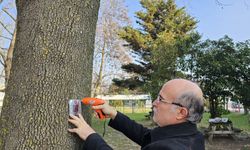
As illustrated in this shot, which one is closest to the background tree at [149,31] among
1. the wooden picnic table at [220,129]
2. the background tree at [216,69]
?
the background tree at [216,69]

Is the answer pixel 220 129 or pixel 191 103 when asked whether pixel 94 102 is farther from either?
pixel 220 129

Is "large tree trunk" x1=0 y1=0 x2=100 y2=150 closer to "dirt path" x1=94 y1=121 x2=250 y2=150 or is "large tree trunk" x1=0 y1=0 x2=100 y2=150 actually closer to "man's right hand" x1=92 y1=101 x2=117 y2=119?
"man's right hand" x1=92 y1=101 x2=117 y2=119

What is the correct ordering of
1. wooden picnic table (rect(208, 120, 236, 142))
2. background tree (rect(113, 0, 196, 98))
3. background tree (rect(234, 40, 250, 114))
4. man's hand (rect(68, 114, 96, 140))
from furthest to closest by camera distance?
background tree (rect(113, 0, 196, 98))
background tree (rect(234, 40, 250, 114))
wooden picnic table (rect(208, 120, 236, 142))
man's hand (rect(68, 114, 96, 140))

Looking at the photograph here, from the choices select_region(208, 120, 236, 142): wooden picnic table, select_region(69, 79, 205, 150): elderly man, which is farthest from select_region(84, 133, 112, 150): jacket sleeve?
select_region(208, 120, 236, 142): wooden picnic table

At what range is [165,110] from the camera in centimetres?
211

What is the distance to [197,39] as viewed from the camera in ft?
53.9

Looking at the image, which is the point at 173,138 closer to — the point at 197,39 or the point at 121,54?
the point at 197,39

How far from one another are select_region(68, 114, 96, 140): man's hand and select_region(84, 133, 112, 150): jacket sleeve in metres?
0.09

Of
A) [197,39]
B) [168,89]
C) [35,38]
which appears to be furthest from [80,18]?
[197,39]

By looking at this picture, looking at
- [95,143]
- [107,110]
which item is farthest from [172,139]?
[107,110]

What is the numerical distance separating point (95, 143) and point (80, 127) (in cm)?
25

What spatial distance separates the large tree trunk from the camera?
2.32m

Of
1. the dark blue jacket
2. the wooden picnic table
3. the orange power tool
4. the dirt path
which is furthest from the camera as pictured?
the wooden picnic table

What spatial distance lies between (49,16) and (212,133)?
11.7 meters
